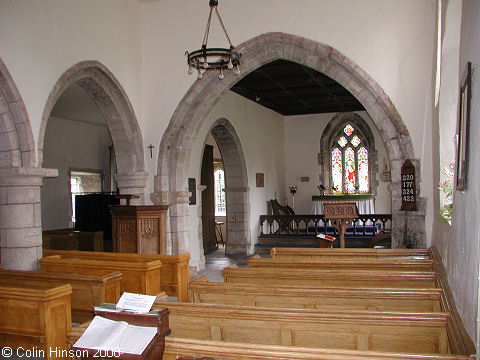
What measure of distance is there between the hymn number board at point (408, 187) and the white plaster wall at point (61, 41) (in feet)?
13.5

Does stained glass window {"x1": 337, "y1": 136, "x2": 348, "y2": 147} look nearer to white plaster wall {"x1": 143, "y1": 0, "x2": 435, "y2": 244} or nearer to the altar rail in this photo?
the altar rail

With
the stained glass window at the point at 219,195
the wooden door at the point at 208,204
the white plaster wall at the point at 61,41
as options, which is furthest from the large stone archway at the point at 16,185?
the stained glass window at the point at 219,195

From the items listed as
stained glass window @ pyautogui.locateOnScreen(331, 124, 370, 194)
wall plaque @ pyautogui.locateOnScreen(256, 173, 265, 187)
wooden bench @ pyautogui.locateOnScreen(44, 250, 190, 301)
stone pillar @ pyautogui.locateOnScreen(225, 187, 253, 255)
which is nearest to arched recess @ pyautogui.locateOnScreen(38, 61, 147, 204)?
wooden bench @ pyautogui.locateOnScreen(44, 250, 190, 301)

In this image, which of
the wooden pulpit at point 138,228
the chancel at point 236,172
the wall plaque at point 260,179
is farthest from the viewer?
the wall plaque at point 260,179

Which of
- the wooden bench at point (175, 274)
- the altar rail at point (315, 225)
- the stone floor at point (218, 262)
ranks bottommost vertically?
the stone floor at point (218, 262)

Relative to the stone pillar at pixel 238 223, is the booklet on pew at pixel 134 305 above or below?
above

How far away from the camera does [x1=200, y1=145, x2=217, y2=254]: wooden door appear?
10953 mm

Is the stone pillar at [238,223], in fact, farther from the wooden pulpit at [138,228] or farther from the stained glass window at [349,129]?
the stained glass window at [349,129]

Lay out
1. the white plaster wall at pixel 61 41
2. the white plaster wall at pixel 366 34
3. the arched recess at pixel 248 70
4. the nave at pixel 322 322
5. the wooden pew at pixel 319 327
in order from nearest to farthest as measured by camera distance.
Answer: the nave at pixel 322 322 < the wooden pew at pixel 319 327 < the white plaster wall at pixel 61 41 < the white plaster wall at pixel 366 34 < the arched recess at pixel 248 70

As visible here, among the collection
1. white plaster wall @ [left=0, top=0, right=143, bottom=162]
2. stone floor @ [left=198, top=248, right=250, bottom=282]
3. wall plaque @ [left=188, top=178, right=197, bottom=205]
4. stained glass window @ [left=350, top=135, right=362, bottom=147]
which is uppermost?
white plaster wall @ [left=0, top=0, right=143, bottom=162]

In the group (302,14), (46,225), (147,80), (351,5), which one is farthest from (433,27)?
(46,225)

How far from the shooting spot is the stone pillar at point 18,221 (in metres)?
5.03

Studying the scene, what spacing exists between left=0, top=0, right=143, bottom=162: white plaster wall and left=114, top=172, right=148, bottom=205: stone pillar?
0.96 meters

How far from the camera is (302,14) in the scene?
22.4 feet
